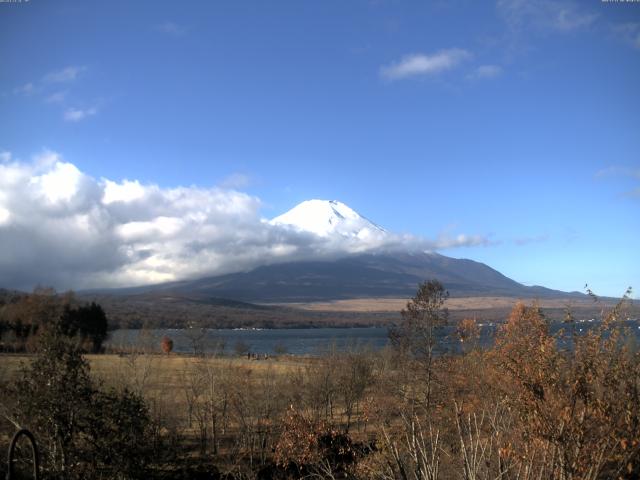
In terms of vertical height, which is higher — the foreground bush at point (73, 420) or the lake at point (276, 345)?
the foreground bush at point (73, 420)

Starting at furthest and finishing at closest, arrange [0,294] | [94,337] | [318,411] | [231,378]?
[0,294]
[94,337]
[318,411]
[231,378]

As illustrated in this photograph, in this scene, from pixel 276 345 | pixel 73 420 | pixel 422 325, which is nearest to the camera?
pixel 73 420

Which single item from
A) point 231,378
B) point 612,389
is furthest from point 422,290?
point 612,389

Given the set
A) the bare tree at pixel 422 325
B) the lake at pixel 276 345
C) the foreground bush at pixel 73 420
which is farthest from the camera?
the lake at pixel 276 345

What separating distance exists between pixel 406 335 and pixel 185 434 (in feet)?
45.6

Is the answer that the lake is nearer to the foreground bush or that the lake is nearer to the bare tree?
the bare tree

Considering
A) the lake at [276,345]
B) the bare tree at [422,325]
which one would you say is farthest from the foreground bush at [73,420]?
the bare tree at [422,325]

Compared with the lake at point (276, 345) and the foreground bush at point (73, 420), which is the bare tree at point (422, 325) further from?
the foreground bush at point (73, 420)

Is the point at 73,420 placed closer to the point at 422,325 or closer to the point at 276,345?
the point at 422,325

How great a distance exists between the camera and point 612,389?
29.5 feet

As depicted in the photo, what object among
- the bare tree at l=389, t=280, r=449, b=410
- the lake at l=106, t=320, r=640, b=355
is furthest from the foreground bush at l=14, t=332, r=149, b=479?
the bare tree at l=389, t=280, r=449, b=410

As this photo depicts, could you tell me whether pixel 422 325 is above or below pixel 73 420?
above

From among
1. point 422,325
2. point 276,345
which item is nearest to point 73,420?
point 422,325

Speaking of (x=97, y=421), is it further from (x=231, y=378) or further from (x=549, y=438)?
(x=231, y=378)
